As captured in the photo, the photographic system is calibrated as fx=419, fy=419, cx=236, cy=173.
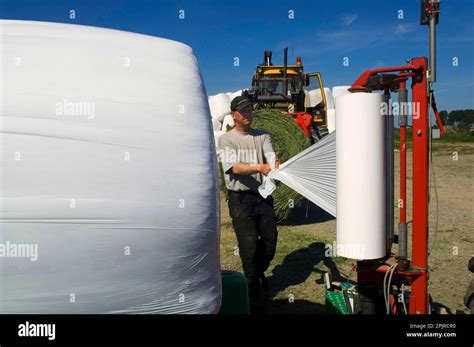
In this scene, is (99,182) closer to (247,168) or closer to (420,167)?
(420,167)

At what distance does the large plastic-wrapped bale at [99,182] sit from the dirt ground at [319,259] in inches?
57.0

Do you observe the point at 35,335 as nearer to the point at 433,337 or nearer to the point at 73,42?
the point at 73,42

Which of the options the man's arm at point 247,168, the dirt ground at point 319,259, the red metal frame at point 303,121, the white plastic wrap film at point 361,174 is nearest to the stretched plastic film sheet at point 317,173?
the white plastic wrap film at point 361,174

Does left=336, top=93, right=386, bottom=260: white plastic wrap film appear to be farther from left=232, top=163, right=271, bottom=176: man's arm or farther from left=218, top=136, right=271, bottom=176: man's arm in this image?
left=218, top=136, right=271, bottom=176: man's arm

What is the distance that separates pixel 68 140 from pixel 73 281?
0.57 meters

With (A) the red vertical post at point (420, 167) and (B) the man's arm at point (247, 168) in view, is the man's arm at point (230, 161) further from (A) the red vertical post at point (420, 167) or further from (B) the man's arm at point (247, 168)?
(A) the red vertical post at point (420, 167)

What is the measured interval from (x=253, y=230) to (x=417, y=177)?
1731 millimetres

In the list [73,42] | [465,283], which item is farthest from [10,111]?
[465,283]

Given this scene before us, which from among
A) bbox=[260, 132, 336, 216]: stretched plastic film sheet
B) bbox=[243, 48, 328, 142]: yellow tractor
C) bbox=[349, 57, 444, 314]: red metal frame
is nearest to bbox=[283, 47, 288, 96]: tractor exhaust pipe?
bbox=[243, 48, 328, 142]: yellow tractor

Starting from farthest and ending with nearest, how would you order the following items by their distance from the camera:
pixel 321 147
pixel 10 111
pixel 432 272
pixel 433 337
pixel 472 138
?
1. pixel 472 138
2. pixel 432 272
3. pixel 321 147
4. pixel 433 337
5. pixel 10 111

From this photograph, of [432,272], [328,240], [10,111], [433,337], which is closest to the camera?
[10,111]

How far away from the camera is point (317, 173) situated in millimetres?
2602

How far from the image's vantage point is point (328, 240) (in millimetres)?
5578

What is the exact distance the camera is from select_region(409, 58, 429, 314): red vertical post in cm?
218
